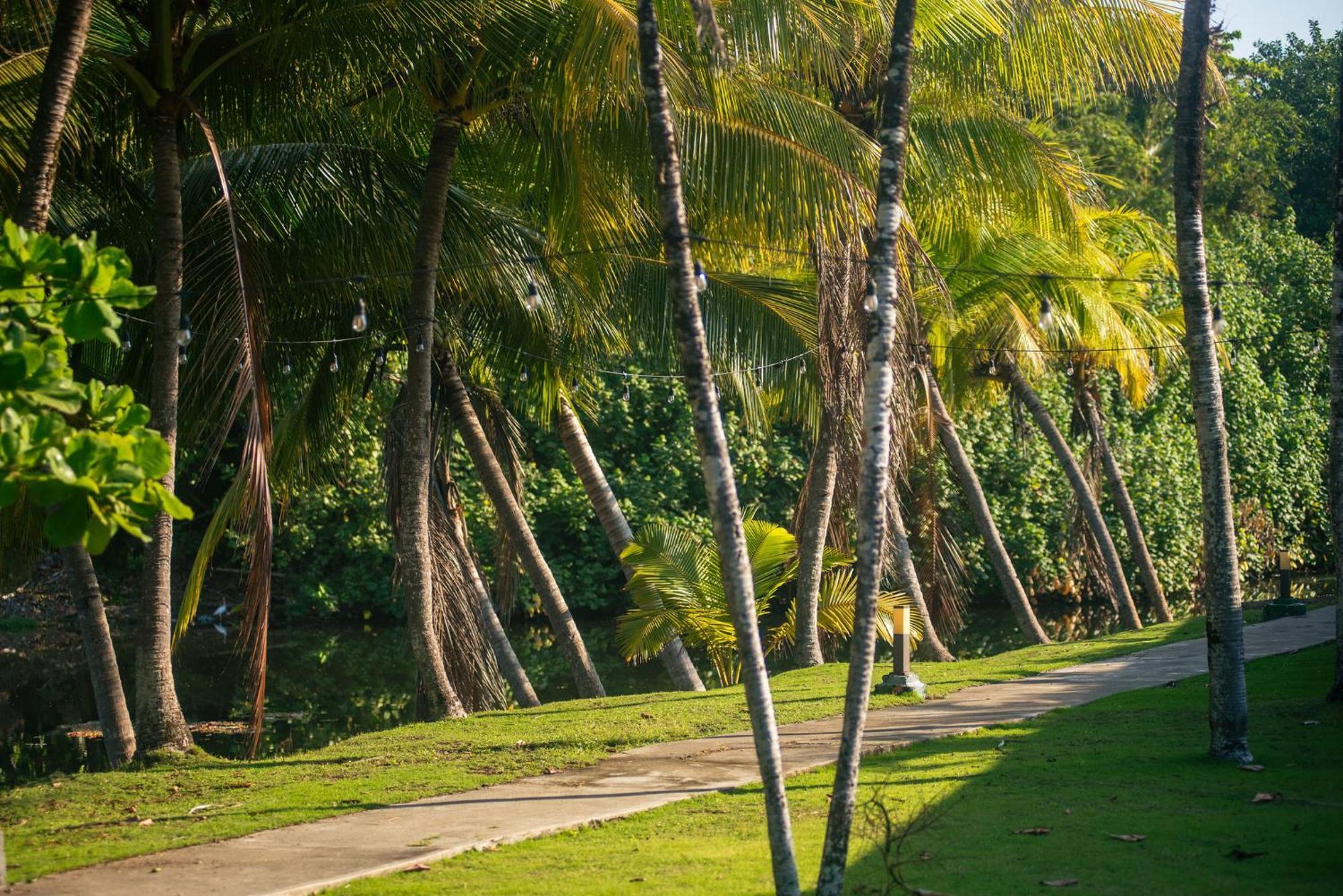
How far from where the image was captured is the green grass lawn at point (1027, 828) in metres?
5.79

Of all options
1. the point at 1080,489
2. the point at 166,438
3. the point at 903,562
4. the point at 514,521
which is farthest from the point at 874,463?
the point at 1080,489

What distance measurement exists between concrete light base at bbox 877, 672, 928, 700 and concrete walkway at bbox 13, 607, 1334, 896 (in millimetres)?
269

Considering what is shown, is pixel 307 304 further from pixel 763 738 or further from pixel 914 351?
pixel 763 738

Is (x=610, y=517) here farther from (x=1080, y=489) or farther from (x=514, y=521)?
(x=1080, y=489)

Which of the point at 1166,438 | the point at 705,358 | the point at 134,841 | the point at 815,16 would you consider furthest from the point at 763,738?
the point at 1166,438

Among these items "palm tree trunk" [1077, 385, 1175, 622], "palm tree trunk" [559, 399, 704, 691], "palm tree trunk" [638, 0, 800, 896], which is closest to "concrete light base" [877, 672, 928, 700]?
"palm tree trunk" [559, 399, 704, 691]

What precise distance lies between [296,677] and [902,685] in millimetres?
13837

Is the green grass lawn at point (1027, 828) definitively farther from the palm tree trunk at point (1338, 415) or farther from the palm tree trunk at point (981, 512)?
the palm tree trunk at point (981, 512)

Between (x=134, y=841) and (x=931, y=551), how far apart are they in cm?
1315

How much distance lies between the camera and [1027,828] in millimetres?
6680

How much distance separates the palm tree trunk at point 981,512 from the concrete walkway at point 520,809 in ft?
18.5

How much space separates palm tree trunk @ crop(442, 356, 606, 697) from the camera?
558 inches

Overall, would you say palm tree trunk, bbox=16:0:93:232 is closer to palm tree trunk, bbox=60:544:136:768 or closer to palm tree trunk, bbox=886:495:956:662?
palm tree trunk, bbox=60:544:136:768

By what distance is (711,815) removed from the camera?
7441mm
